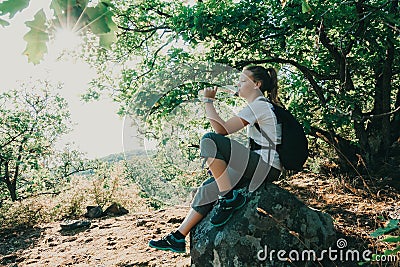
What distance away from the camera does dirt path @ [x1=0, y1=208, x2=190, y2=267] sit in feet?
15.8

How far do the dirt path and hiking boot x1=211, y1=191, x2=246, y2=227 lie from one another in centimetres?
111

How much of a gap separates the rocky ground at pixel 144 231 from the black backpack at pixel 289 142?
1203mm

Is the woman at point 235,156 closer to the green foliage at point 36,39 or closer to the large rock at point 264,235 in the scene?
the large rock at point 264,235

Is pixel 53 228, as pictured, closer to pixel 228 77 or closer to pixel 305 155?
pixel 228 77

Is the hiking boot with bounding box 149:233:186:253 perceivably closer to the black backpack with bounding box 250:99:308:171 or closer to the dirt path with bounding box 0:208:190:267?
the dirt path with bounding box 0:208:190:267

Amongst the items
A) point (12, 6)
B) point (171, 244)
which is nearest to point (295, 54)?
point (171, 244)

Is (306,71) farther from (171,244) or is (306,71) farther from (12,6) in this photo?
(12,6)

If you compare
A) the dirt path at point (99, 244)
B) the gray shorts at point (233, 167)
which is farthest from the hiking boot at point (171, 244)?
the dirt path at point (99, 244)

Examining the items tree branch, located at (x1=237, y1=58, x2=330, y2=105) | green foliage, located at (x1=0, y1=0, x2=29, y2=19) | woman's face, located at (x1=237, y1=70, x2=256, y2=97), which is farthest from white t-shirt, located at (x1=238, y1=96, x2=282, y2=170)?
tree branch, located at (x1=237, y1=58, x2=330, y2=105)

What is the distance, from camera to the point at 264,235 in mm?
3295

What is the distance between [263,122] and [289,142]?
31cm

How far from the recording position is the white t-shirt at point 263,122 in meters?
3.21

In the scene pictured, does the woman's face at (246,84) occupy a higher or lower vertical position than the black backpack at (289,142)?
higher

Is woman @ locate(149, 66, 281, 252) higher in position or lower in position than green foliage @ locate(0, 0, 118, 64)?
lower
